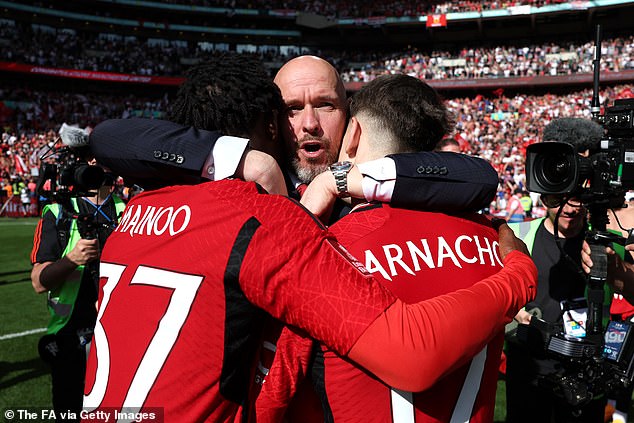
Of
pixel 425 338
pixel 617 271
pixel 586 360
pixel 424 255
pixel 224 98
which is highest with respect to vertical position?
pixel 224 98

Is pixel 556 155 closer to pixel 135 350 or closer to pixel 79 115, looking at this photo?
pixel 135 350

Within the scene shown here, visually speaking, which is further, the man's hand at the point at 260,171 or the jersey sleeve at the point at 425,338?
the man's hand at the point at 260,171

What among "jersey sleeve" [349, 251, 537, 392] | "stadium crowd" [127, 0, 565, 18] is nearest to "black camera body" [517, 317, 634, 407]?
"jersey sleeve" [349, 251, 537, 392]

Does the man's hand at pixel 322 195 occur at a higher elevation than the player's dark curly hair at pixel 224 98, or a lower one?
lower

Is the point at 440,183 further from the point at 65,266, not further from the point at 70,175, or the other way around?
the point at 65,266

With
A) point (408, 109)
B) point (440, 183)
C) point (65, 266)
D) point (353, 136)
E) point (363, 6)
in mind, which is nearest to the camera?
point (440, 183)

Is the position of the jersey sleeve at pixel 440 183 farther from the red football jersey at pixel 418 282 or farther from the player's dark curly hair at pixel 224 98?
the player's dark curly hair at pixel 224 98

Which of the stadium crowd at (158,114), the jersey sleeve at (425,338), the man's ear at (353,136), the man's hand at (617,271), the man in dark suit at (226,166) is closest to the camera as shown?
the jersey sleeve at (425,338)

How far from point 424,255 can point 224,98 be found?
84 centimetres

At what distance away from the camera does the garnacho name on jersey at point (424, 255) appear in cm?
147

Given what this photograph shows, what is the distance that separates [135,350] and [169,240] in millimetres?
327

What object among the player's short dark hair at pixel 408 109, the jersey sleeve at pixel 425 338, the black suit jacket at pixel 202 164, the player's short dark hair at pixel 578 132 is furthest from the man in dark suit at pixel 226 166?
the player's short dark hair at pixel 578 132

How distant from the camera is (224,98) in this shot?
172 centimetres

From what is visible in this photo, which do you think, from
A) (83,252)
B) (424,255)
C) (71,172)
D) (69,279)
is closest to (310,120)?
(424,255)
